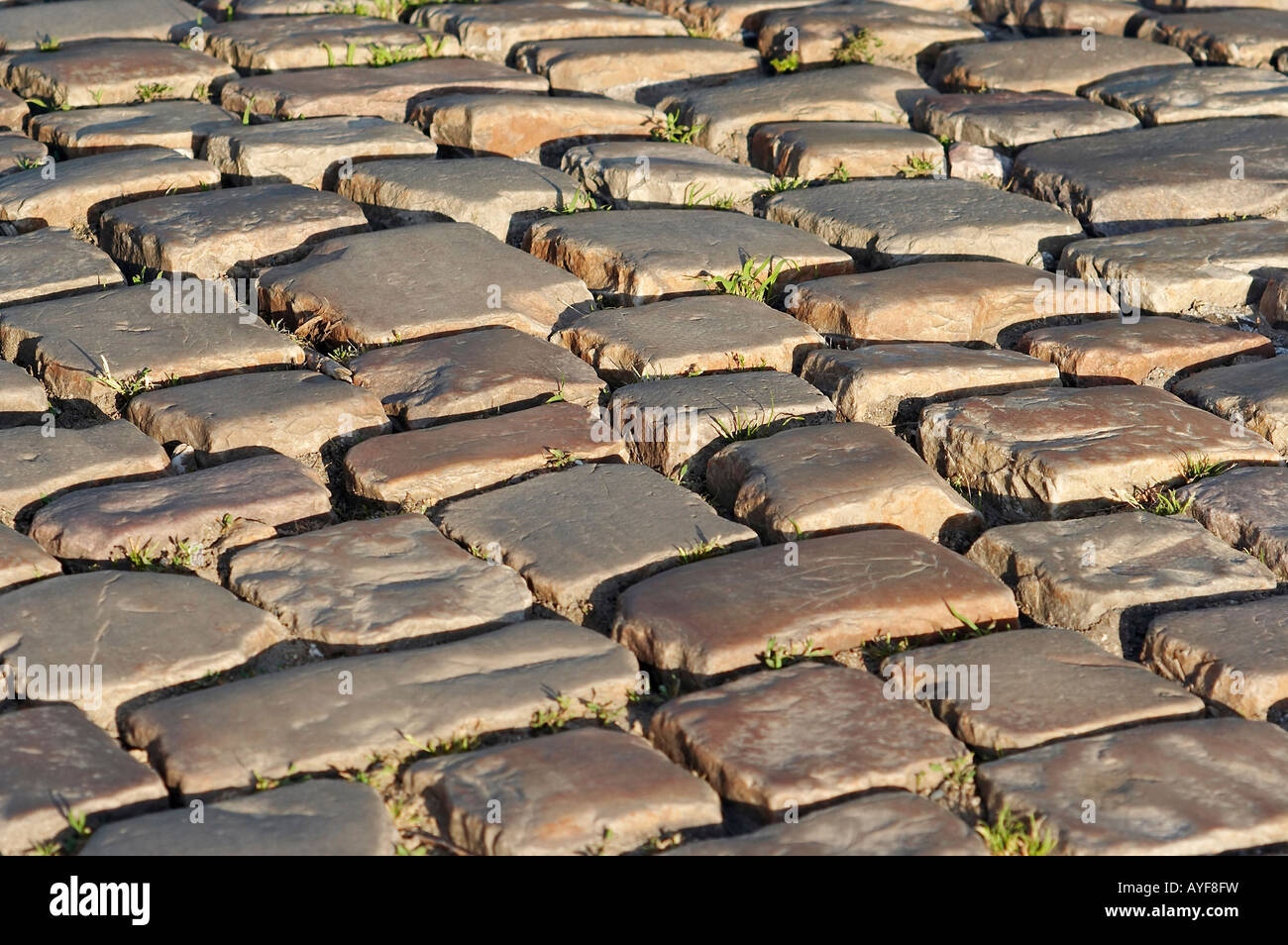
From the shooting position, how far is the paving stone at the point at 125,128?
3.94m

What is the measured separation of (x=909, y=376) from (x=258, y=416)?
134 cm

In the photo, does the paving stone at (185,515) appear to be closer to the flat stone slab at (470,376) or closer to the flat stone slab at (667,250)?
the flat stone slab at (470,376)

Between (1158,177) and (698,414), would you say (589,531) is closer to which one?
(698,414)

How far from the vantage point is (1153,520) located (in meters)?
2.65

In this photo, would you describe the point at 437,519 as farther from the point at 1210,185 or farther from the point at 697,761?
the point at 1210,185

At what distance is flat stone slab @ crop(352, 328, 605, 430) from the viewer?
2.91 meters

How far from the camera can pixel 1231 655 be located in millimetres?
2311

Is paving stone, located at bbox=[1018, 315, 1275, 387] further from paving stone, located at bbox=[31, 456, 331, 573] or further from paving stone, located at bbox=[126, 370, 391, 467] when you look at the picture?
paving stone, located at bbox=[31, 456, 331, 573]

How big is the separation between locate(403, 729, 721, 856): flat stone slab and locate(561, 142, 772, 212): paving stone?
2.08 m

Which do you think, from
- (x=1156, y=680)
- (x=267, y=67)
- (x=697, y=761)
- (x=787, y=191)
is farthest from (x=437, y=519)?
(x=267, y=67)

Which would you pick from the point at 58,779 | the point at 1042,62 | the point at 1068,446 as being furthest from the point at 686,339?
the point at 1042,62

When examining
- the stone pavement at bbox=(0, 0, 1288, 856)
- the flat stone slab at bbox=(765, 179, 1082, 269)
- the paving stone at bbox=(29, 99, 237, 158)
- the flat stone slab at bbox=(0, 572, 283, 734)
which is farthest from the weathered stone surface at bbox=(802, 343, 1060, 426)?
the paving stone at bbox=(29, 99, 237, 158)
